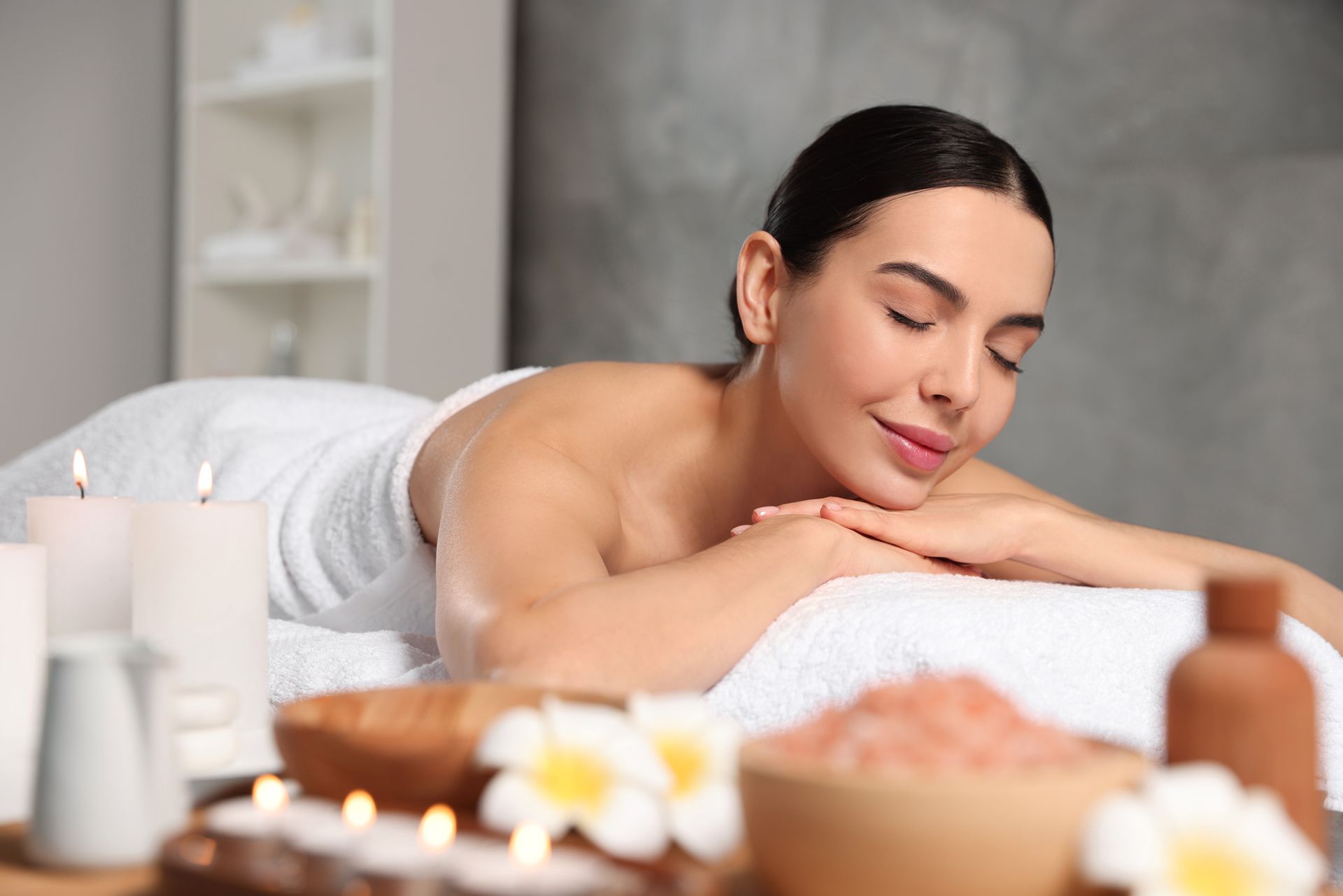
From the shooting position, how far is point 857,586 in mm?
1101

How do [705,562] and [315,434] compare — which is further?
[315,434]

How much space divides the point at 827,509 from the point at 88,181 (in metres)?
3.26

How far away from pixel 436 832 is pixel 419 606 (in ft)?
3.64

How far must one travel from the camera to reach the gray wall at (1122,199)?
2.41 metres

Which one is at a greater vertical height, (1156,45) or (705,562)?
(1156,45)

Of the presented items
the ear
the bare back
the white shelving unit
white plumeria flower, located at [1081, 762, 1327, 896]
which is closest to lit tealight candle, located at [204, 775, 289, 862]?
white plumeria flower, located at [1081, 762, 1327, 896]

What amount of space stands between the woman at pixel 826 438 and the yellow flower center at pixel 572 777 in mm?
457

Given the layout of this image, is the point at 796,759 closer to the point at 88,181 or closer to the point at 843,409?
the point at 843,409

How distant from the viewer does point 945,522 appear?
132 centimetres

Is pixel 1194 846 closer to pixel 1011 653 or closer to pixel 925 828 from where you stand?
pixel 925 828

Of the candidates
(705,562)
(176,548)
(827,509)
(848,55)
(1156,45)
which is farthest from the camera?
(848,55)

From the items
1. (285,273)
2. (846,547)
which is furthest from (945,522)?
(285,273)

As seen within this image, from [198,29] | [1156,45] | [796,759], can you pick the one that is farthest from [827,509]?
[198,29]

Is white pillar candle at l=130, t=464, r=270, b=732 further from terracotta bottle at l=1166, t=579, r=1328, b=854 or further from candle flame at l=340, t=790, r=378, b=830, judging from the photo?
terracotta bottle at l=1166, t=579, r=1328, b=854
